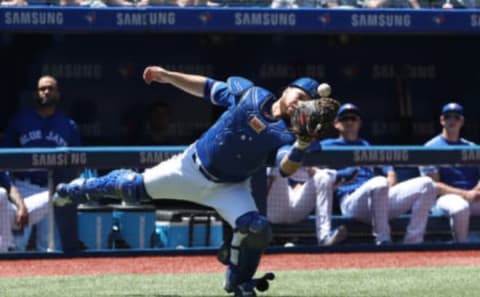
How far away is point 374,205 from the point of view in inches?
424

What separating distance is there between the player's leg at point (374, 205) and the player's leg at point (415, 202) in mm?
143

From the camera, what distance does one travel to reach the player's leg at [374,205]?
1073cm

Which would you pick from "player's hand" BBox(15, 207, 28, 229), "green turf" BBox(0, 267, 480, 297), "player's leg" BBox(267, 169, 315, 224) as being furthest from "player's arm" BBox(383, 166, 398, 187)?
"player's hand" BBox(15, 207, 28, 229)

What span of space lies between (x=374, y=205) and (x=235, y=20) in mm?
2018

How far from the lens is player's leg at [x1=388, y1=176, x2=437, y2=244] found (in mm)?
10758

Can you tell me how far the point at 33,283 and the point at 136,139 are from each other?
12.6 feet

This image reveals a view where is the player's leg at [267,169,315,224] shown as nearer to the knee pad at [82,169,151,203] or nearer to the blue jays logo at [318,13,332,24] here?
the blue jays logo at [318,13,332,24]

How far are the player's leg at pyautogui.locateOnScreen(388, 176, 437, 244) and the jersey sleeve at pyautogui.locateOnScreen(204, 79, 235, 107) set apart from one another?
3486mm

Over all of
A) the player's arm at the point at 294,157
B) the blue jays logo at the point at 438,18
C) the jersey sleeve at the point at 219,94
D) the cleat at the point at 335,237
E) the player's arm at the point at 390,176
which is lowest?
the cleat at the point at 335,237

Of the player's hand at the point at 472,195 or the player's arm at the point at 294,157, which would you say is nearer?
the player's arm at the point at 294,157

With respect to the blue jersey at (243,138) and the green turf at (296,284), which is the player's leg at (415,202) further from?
the blue jersey at (243,138)

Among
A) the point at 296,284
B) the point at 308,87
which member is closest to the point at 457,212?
the point at 296,284

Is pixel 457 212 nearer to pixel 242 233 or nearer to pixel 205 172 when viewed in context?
pixel 205 172

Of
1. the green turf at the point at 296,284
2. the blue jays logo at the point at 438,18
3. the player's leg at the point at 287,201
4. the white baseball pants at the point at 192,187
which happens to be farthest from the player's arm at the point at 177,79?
the blue jays logo at the point at 438,18
